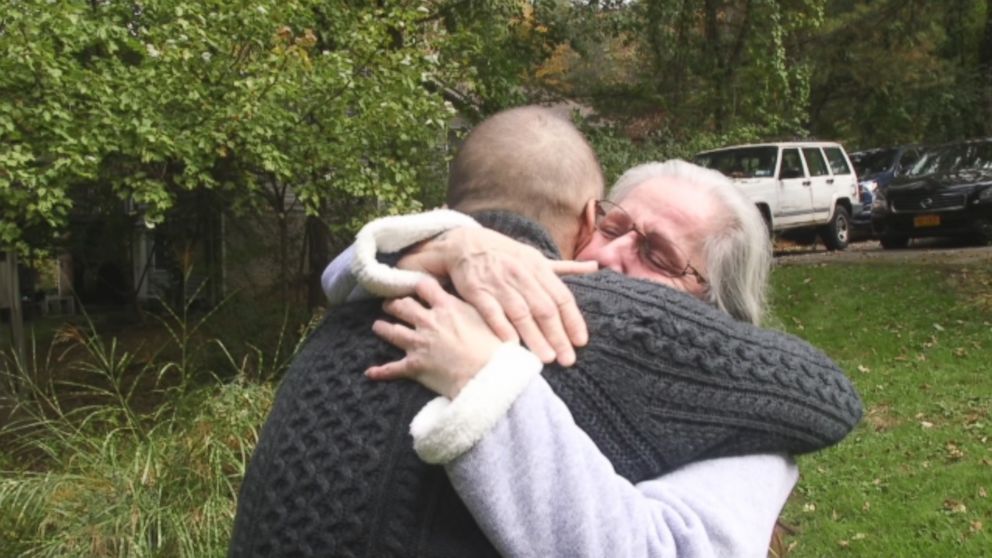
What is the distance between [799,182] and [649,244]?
16.4 m

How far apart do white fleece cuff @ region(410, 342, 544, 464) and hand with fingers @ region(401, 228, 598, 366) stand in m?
0.08

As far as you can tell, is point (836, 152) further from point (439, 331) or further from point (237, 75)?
point (439, 331)

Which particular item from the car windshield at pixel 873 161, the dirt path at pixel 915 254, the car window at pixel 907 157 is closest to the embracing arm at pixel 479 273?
the dirt path at pixel 915 254

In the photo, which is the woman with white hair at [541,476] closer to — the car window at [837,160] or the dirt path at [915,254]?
the dirt path at [915,254]

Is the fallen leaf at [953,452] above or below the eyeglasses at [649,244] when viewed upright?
below

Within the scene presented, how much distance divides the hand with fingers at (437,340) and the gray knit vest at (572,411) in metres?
0.02

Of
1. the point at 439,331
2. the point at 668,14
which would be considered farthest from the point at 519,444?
the point at 668,14

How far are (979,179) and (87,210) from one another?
41.5ft

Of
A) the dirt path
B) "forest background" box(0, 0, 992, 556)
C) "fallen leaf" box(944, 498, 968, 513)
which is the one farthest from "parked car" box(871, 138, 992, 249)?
"fallen leaf" box(944, 498, 968, 513)

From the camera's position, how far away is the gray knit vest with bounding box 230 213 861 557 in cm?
133

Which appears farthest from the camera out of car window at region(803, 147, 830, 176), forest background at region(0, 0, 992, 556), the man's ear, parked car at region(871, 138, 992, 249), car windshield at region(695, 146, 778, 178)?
car window at region(803, 147, 830, 176)

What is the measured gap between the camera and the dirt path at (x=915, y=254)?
1355cm

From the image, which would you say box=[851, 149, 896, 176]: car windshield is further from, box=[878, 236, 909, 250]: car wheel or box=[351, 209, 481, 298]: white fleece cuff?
box=[351, 209, 481, 298]: white fleece cuff

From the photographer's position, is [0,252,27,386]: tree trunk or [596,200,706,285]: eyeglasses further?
[0,252,27,386]: tree trunk
